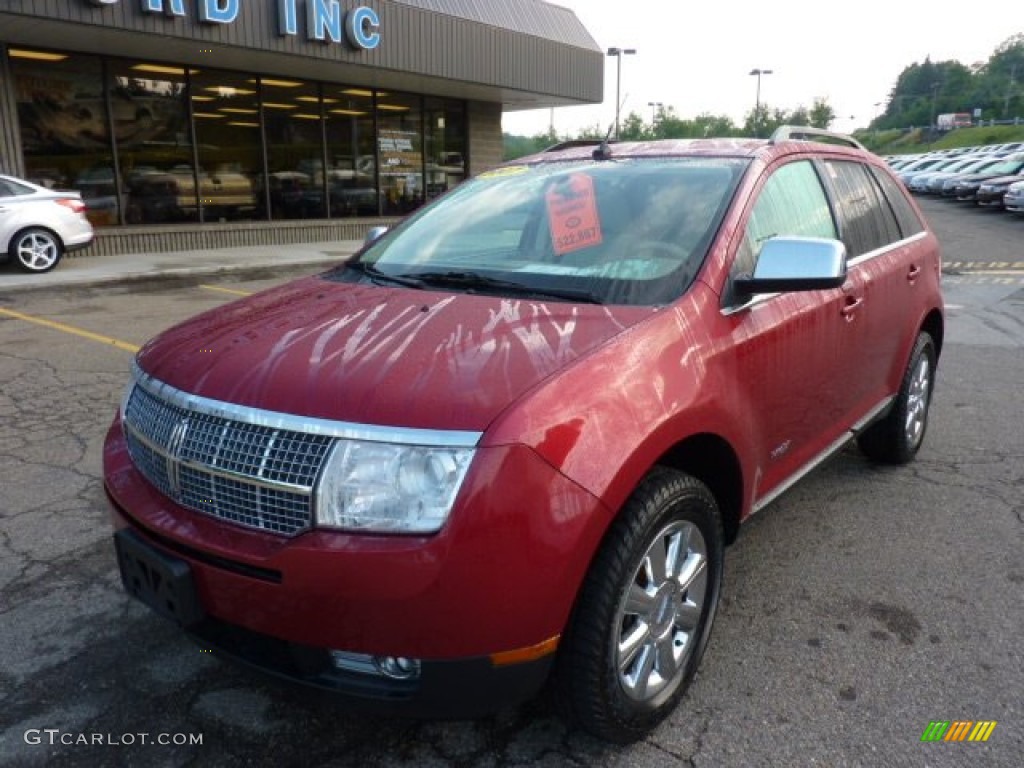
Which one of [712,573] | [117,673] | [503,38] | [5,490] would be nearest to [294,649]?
[117,673]

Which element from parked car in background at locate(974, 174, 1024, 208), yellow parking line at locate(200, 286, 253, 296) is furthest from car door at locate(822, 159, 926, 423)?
parked car in background at locate(974, 174, 1024, 208)

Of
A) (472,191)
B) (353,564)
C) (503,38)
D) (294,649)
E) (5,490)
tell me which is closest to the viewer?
(353,564)

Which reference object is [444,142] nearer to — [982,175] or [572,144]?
[572,144]

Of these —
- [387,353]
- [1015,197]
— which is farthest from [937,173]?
[387,353]

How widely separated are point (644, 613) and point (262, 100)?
16536mm

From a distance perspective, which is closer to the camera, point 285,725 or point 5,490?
point 285,725

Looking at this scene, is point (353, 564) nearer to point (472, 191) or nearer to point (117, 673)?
point (117, 673)

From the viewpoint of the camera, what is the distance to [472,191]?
3781 millimetres

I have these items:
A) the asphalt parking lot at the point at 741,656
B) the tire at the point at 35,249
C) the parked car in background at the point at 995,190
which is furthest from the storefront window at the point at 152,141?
the parked car in background at the point at 995,190

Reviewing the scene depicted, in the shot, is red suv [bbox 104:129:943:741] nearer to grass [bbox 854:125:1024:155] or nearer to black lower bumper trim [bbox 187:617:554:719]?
black lower bumper trim [bbox 187:617:554:719]

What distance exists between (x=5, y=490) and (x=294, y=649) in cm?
295

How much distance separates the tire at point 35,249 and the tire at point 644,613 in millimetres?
12248

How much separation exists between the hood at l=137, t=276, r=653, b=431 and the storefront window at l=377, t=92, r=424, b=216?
1730cm

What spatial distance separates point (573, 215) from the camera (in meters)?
3.13
